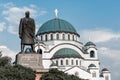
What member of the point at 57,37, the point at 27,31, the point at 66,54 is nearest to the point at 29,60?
the point at 27,31

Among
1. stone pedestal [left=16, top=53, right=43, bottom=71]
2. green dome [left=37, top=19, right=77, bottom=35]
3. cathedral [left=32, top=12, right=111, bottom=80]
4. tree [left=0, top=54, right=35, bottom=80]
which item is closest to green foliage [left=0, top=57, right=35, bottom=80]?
tree [left=0, top=54, right=35, bottom=80]

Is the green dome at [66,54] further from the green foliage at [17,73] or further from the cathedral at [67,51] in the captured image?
the green foliage at [17,73]

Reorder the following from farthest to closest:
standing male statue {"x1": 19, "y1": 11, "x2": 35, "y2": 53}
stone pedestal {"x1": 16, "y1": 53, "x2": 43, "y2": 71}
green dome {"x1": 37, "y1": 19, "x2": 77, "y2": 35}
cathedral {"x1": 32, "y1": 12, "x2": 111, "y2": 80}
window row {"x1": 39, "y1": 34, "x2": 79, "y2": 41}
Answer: green dome {"x1": 37, "y1": 19, "x2": 77, "y2": 35}, window row {"x1": 39, "y1": 34, "x2": 79, "y2": 41}, cathedral {"x1": 32, "y1": 12, "x2": 111, "y2": 80}, standing male statue {"x1": 19, "y1": 11, "x2": 35, "y2": 53}, stone pedestal {"x1": 16, "y1": 53, "x2": 43, "y2": 71}

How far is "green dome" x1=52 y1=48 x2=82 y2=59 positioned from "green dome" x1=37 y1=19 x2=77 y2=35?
5.41m

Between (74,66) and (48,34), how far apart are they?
1089 cm

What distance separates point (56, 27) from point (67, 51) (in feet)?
25.3

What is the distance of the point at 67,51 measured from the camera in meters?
87.0

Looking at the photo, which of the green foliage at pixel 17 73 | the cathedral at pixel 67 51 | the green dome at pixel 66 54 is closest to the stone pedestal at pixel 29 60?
the green foliage at pixel 17 73

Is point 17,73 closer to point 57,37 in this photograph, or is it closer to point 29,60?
point 29,60

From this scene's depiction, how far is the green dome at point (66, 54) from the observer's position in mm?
85438

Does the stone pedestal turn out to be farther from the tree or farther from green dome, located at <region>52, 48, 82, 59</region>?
green dome, located at <region>52, 48, 82, 59</region>

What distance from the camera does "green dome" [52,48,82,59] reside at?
85.4m

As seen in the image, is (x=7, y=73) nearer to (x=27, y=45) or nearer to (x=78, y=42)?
(x=27, y=45)

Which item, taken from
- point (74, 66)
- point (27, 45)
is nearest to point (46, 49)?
point (74, 66)
